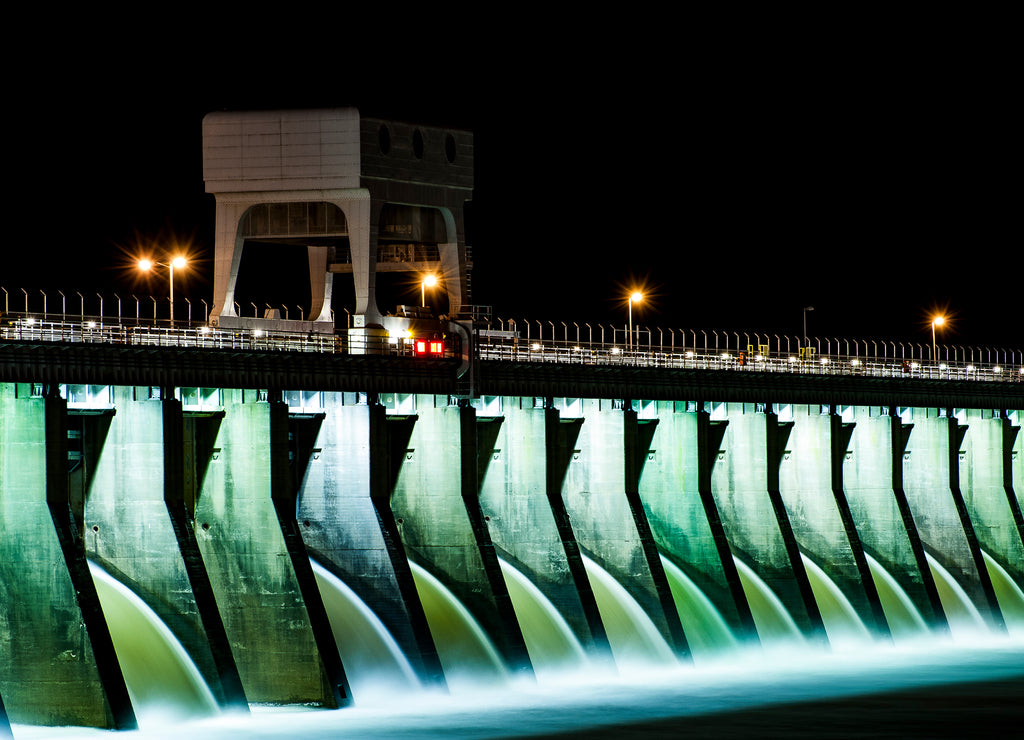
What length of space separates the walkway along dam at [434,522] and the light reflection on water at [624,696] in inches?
26.7

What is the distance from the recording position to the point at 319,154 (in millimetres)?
66625

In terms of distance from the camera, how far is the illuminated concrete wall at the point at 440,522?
4850 cm

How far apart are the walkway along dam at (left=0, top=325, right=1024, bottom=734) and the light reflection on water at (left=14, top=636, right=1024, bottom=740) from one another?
0.68 meters

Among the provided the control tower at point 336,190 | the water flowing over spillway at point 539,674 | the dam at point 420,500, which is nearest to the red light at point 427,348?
the dam at point 420,500

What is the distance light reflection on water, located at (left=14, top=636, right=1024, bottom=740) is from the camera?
166 ft

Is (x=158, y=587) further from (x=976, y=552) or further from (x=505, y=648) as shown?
(x=976, y=552)

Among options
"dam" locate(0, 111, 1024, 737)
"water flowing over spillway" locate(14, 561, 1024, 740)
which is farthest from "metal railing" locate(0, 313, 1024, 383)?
"water flowing over spillway" locate(14, 561, 1024, 740)

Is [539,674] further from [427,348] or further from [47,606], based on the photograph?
[47,606]

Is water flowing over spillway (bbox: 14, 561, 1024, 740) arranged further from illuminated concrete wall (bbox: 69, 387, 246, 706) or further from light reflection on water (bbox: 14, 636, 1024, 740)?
Result: illuminated concrete wall (bbox: 69, 387, 246, 706)

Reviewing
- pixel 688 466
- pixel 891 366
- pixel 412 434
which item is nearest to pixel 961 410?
pixel 891 366

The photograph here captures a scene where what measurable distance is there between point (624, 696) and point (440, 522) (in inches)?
327

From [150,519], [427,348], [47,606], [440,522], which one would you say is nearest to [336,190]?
[427,348]

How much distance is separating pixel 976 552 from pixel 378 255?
105 ft

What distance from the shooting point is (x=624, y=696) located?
60.2 meters
